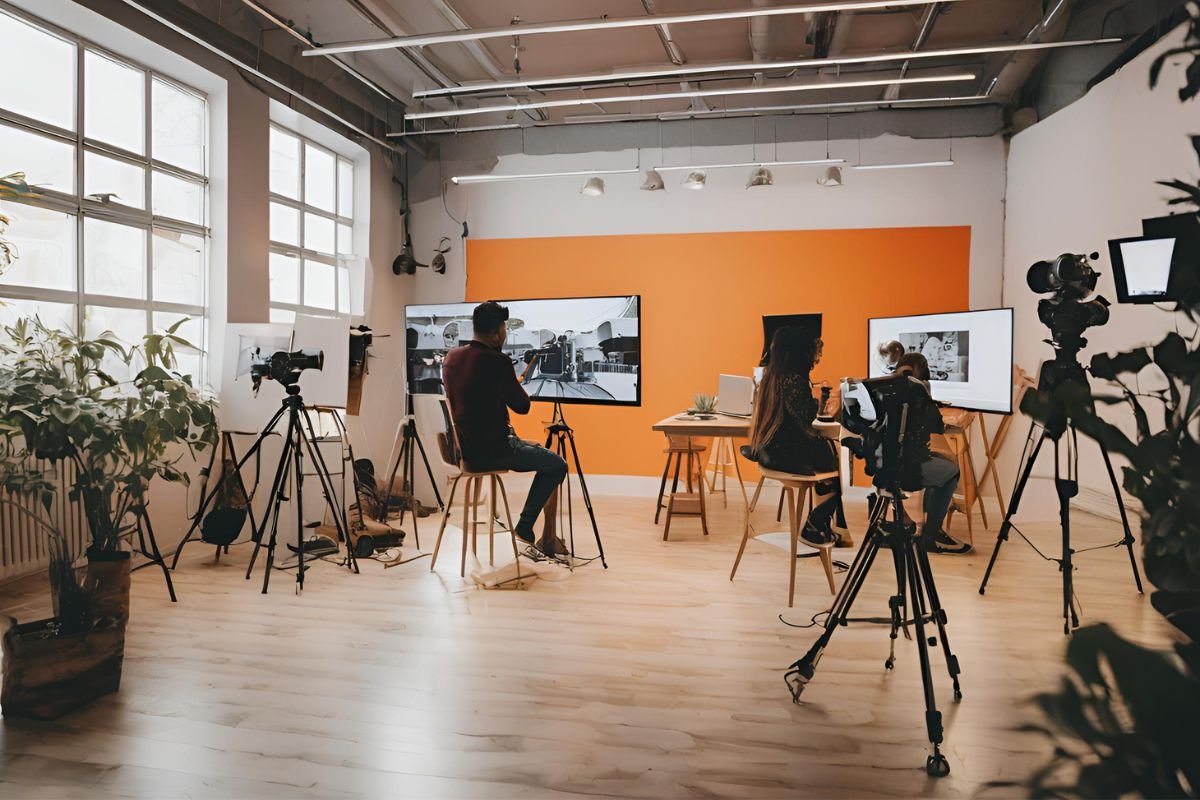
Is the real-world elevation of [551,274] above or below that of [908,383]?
above

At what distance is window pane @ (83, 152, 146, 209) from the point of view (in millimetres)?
4441

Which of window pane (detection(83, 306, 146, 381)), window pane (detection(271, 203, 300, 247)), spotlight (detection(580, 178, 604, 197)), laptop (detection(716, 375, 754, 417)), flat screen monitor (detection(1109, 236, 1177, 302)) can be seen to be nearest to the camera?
flat screen monitor (detection(1109, 236, 1177, 302))

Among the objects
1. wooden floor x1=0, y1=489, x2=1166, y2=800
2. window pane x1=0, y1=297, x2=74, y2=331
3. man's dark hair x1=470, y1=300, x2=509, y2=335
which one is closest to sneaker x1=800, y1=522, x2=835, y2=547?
wooden floor x1=0, y1=489, x2=1166, y2=800

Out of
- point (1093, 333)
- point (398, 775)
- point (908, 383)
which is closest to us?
point (398, 775)

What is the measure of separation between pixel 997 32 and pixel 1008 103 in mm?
1184

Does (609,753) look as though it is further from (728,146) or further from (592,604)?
(728,146)

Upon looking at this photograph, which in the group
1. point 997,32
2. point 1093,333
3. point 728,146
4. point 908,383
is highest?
point 997,32

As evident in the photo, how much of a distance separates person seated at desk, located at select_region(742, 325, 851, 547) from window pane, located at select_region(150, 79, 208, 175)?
4.12 m

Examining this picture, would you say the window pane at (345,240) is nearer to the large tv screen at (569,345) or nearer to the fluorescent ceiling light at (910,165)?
the large tv screen at (569,345)

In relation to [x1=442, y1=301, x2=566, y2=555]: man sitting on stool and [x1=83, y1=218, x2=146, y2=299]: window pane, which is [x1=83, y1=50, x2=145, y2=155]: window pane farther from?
[x1=442, y1=301, x2=566, y2=555]: man sitting on stool

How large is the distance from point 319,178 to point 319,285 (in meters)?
0.93

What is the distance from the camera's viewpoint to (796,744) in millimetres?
2381

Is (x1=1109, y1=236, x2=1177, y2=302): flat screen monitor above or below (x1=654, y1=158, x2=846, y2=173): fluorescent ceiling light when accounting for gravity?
below

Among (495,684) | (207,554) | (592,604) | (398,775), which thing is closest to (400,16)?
(207,554)
